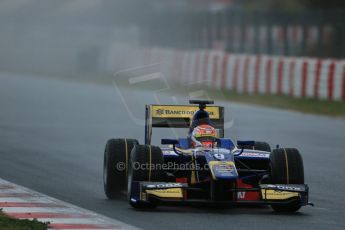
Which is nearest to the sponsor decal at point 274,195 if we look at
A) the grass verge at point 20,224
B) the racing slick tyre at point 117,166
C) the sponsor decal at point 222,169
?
the sponsor decal at point 222,169

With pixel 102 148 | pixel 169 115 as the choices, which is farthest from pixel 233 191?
pixel 102 148

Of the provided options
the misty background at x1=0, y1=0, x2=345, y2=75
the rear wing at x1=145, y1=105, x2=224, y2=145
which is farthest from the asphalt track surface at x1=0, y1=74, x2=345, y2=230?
the misty background at x1=0, y1=0, x2=345, y2=75

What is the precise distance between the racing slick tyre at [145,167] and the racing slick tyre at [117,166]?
0.72m

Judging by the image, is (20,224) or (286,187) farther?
(286,187)

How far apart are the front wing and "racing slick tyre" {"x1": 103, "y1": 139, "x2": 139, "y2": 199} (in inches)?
40.5

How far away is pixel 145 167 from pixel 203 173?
0.55m

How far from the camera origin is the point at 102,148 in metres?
17.6

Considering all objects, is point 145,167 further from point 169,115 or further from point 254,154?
point 169,115

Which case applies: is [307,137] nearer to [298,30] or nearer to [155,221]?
[155,221]

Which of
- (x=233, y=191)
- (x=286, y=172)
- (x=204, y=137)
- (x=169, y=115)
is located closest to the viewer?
(x=233, y=191)

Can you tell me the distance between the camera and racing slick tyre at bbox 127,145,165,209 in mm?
10508

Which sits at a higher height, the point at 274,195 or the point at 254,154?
the point at 254,154

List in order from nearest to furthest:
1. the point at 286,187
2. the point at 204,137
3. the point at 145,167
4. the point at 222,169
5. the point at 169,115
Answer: the point at 222,169
the point at 286,187
the point at 145,167
the point at 204,137
the point at 169,115

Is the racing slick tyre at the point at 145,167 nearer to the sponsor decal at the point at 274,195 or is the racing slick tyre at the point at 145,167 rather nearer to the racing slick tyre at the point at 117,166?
the racing slick tyre at the point at 117,166
